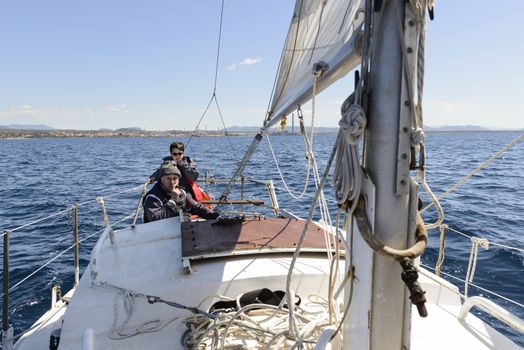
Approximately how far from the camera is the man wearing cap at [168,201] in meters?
4.98

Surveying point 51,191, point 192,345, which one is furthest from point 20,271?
point 51,191

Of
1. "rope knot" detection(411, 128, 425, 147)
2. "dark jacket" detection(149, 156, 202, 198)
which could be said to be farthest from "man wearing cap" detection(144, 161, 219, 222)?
"rope knot" detection(411, 128, 425, 147)

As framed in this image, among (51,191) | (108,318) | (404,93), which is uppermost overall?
(404,93)

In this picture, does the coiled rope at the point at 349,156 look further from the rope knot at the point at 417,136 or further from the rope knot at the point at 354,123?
the rope knot at the point at 417,136

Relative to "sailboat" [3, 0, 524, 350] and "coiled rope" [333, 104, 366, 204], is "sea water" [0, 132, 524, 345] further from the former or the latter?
"coiled rope" [333, 104, 366, 204]

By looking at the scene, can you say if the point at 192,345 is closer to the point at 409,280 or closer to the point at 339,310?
the point at 339,310

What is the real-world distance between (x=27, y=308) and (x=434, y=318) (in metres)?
5.26

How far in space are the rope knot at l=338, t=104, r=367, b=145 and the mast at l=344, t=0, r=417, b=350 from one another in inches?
2.6

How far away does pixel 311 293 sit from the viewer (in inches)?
125

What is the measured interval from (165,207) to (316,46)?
325cm

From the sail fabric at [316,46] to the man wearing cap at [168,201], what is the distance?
1.93m

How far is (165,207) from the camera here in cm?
513

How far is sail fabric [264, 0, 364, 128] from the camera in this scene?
1876mm

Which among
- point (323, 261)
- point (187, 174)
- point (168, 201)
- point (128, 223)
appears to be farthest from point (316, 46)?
point (128, 223)
